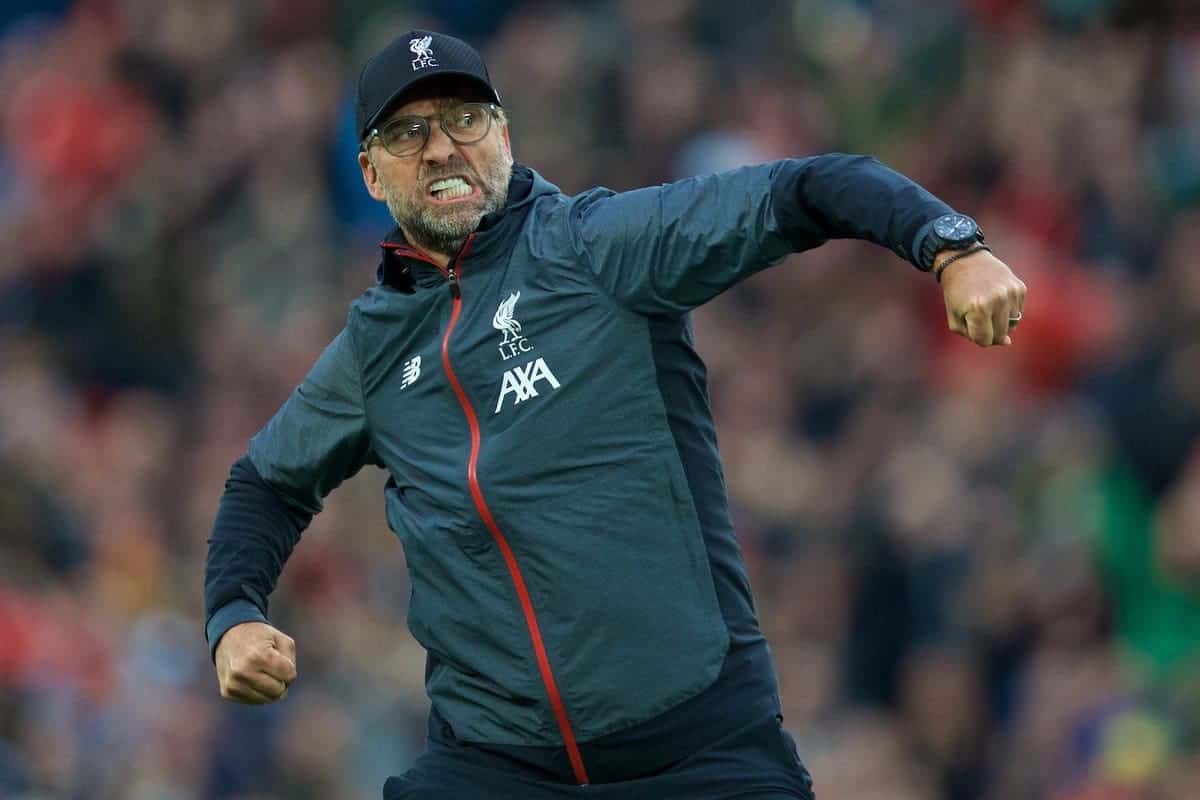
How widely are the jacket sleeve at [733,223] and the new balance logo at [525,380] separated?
0.73 feet

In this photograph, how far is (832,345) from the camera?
36.4 ft

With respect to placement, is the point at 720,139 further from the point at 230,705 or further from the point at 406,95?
the point at 406,95

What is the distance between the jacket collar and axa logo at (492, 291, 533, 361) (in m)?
0.13

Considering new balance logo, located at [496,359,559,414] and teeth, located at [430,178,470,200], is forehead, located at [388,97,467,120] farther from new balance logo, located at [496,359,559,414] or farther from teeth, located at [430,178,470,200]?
new balance logo, located at [496,359,559,414]

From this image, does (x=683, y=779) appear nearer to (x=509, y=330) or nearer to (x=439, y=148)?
(x=509, y=330)

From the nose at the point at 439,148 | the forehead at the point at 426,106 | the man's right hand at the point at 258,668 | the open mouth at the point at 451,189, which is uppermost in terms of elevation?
the forehead at the point at 426,106

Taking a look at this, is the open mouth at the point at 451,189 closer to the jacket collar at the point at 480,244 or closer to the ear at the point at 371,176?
the jacket collar at the point at 480,244

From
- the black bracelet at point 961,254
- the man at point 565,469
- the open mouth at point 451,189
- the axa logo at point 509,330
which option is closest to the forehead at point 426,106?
the man at point 565,469

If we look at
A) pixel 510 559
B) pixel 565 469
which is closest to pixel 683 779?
pixel 510 559

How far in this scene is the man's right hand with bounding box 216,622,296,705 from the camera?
536cm

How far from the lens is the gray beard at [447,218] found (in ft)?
18.4

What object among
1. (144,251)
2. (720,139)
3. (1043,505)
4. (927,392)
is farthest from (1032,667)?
(144,251)

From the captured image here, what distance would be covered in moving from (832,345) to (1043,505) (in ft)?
5.27

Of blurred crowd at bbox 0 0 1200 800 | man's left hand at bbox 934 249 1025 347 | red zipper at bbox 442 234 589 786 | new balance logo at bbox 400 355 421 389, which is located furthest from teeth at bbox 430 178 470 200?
blurred crowd at bbox 0 0 1200 800
